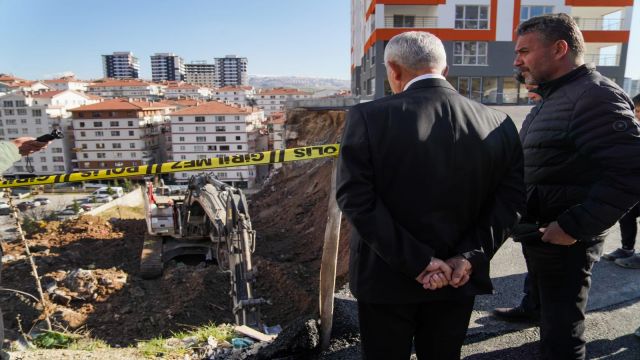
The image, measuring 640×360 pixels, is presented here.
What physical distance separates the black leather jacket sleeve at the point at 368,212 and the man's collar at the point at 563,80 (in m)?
1.25

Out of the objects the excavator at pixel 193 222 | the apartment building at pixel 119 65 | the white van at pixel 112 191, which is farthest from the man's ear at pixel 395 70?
the apartment building at pixel 119 65

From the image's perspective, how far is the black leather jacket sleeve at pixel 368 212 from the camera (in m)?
1.70

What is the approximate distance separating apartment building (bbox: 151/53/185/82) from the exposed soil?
168 m

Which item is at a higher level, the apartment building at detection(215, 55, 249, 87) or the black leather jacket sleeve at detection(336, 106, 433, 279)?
the apartment building at detection(215, 55, 249, 87)

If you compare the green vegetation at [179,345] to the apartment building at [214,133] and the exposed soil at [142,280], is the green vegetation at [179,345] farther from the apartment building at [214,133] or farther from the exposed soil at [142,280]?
the apartment building at [214,133]

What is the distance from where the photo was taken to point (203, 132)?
62344mm

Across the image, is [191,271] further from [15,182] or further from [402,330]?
[402,330]

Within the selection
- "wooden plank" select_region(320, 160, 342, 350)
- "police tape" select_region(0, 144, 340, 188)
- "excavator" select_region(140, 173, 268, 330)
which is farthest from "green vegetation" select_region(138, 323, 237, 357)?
"excavator" select_region(140, 173, 268, 330)

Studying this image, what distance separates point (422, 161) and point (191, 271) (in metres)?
13.6

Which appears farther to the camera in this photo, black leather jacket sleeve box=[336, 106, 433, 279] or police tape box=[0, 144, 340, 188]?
police tape box=[0, 144, 340, 188]

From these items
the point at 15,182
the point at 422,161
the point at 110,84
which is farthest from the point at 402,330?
the point at 110,84

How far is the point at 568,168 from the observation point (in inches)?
88.2

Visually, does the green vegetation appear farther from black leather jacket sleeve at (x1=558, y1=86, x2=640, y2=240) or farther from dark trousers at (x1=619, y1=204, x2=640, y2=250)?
dark trousers at (x1=619, y1=204, x2=640, y2=250)

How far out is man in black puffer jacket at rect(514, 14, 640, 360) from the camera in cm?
203
